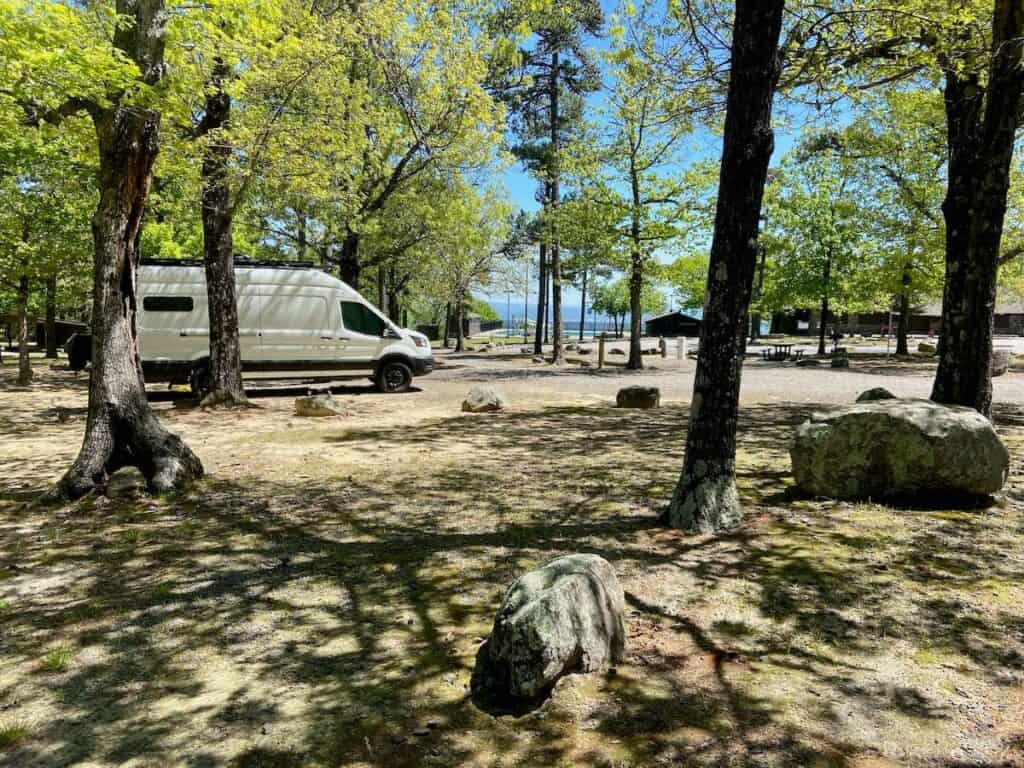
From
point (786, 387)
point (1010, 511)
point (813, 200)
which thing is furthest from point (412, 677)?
point (813, 200)

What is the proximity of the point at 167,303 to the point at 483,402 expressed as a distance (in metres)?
7.37

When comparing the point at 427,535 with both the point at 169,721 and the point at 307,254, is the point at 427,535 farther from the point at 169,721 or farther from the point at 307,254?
the point at 307,254

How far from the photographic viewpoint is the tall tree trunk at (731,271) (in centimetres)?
457

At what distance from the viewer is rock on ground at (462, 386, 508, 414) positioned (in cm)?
1209

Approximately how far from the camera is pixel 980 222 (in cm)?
623

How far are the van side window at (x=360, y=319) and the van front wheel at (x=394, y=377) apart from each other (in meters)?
0.84

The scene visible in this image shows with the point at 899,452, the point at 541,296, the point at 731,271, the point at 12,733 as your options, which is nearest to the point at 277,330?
the point at 731,271

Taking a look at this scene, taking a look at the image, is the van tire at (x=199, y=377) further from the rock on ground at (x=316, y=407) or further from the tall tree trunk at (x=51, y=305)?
the tall tree trunk at (x=51, y=305)

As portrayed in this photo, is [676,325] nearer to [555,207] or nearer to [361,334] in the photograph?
[555,207]

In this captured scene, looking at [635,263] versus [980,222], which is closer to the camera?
[980,222]

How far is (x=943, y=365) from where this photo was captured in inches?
265

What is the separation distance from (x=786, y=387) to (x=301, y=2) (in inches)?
541

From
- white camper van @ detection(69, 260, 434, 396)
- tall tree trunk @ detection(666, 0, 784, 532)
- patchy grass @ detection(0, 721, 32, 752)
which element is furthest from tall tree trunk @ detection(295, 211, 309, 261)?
patchy grass @ detection(0, 721, 32, 752)

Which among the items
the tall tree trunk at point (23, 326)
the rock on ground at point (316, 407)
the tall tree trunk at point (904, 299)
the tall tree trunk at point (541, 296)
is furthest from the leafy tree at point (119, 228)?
the tall tree trunk at point (904, 299)
